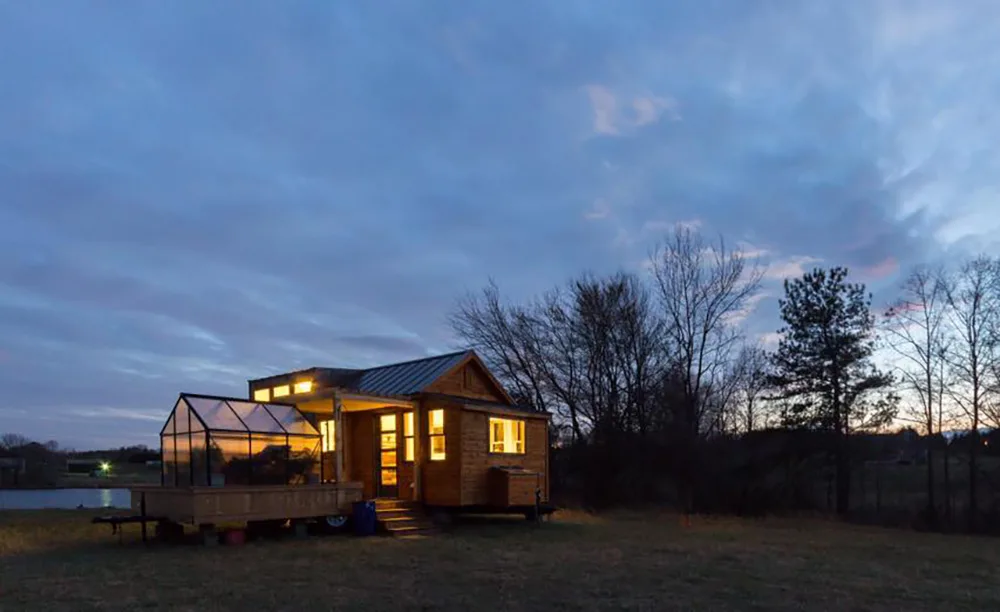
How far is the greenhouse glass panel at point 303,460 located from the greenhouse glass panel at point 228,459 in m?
1.09

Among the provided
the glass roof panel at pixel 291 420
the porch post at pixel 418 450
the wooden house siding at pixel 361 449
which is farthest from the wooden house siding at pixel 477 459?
the glass roof panel at pixel 291 420

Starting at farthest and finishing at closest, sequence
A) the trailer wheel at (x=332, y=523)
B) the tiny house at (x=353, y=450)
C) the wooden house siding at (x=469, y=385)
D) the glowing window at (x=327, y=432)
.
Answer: the wooden house siding at (x=469, y=385) → the glowing window at (x=327, y=432) → the trailer wheel at (x=332, y=523) → the tiny house at (x=353, y=450)

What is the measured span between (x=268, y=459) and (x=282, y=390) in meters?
6.91

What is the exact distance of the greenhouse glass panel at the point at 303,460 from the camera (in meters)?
16.4

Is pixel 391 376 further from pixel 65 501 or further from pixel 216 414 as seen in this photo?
pixel 65 501

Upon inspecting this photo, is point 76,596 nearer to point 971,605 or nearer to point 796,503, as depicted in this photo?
point 971,605

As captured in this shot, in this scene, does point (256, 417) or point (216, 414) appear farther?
point (256, 417)

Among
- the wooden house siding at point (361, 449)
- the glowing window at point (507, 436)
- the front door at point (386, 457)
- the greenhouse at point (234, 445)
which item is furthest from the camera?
the wooden house siding at point (361, 449)

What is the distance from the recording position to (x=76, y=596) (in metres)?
9.13

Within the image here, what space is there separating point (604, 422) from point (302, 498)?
1840 centimetres

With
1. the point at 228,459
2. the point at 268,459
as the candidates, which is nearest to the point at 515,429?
the point at 268,459

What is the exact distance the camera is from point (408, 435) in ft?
63.5

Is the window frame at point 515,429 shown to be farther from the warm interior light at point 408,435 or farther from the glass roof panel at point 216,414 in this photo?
the glass roof panel at point 216,414

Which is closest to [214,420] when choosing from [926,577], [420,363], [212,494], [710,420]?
[212,494]
